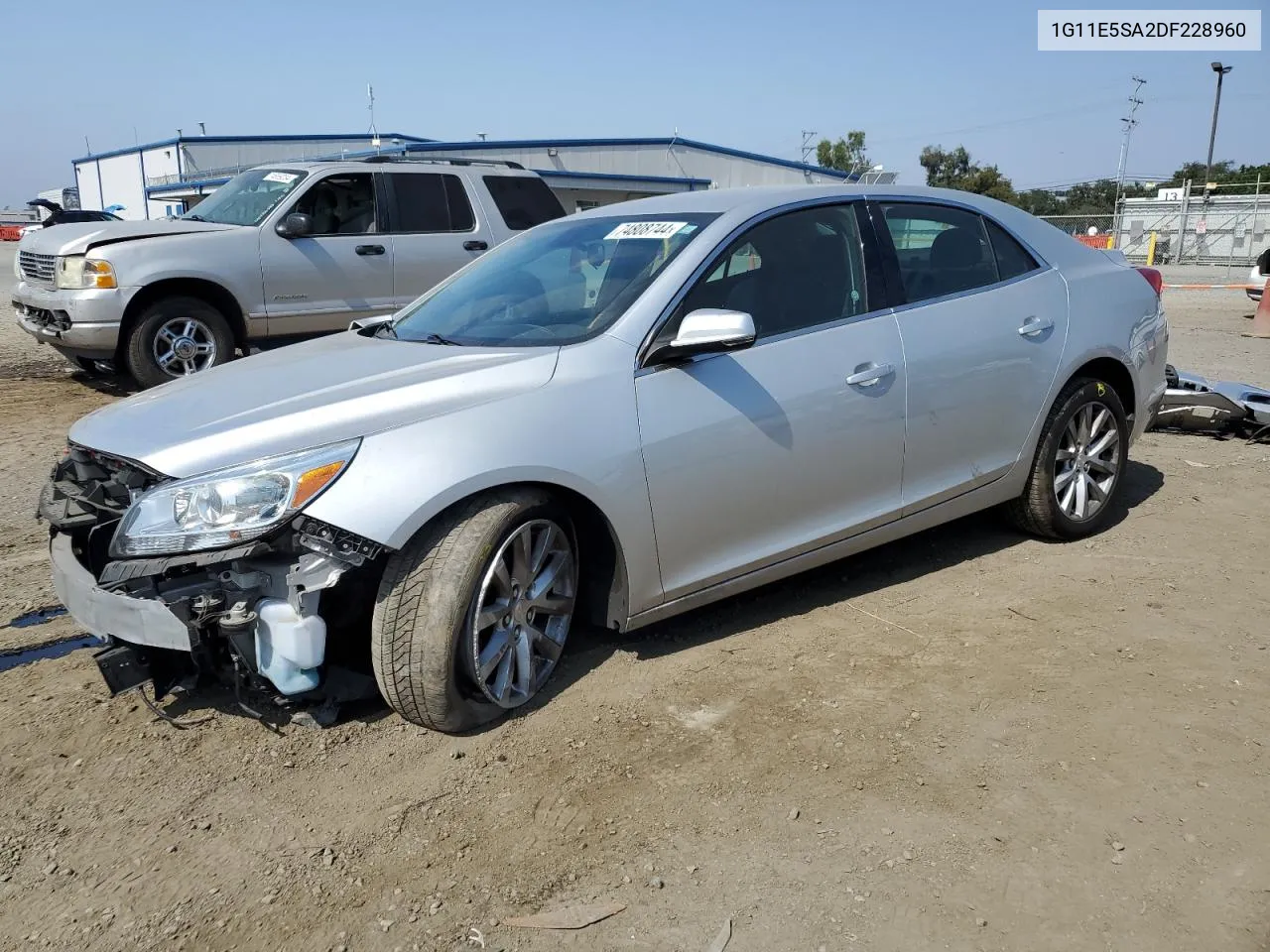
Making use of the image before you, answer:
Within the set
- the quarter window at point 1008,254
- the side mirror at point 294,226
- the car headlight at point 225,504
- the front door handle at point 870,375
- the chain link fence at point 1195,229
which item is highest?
the side mirror at point 294,226

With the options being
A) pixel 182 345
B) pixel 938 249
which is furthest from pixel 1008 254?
pixel 182 345

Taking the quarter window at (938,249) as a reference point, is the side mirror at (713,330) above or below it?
below

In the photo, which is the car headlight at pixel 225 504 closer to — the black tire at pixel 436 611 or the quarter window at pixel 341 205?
the black tire at pixel 436 611

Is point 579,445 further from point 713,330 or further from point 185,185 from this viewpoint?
point 185,185

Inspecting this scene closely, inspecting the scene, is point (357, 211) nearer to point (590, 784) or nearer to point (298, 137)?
point (590, 784)

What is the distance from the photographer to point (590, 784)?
10.2 ft

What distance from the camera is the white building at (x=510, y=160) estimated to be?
93.0 feet

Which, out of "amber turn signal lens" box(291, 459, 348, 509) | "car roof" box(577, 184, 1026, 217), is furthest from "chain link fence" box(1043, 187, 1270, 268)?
"amber turn signal lens" box(291, 459, 348, 509)

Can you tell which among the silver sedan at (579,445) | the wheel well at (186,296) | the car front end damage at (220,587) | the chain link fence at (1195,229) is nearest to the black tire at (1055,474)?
the silver sedan at (579,445)

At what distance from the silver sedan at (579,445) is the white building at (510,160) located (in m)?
22.1

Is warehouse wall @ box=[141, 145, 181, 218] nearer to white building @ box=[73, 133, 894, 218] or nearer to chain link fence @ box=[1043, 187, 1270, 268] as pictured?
white building @ box=[73, 133, 894, 218]

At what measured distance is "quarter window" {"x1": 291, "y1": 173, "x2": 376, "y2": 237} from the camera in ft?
30.9

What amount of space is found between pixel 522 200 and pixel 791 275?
6.99 meters

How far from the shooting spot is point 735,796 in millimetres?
3039
